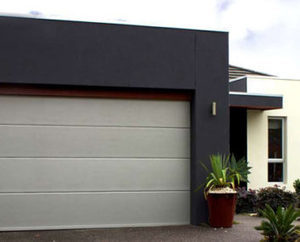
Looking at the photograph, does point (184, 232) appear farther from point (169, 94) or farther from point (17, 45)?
point (17, 45)

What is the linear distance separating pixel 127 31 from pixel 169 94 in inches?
56.7

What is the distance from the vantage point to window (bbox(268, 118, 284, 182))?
13688mm

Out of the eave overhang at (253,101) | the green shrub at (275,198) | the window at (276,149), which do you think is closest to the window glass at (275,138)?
the window at (276,149)

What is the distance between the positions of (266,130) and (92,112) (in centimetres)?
640

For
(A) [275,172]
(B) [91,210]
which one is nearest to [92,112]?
(B) [91,210]

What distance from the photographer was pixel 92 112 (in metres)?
8.81

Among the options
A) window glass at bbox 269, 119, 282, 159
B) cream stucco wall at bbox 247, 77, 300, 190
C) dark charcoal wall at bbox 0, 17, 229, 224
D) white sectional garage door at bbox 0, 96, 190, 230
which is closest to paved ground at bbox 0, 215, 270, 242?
white sectional garage door at bbox 0, 96, 190, 230

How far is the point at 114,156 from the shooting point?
880cm

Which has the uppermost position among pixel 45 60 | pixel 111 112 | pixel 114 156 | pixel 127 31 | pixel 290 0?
pixel 290 0

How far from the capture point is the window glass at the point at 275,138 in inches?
540

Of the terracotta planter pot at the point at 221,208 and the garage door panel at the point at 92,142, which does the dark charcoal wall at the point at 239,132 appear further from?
the terracotta planter pot at the point at 221,208

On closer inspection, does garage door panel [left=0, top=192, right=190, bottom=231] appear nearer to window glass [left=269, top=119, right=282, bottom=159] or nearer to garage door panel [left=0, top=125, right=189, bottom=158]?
garage door panel [left=0, top=125, right=189, bottom=158]

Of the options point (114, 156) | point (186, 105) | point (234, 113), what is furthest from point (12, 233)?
point (234, 113)

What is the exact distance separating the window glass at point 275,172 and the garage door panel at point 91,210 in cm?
539
